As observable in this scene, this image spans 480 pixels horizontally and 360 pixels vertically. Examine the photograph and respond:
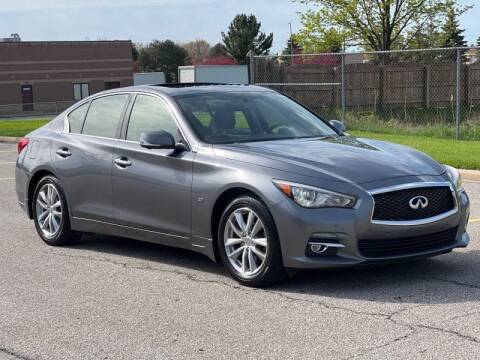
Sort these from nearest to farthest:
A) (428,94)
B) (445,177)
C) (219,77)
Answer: (445,177) → (428,94) → (219,77)

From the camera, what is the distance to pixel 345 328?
16.6ft

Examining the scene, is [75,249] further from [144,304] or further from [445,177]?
[445,177]

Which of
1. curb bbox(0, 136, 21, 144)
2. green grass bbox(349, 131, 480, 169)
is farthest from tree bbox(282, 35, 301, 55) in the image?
green grass bbox(349, 131, 480, 169)

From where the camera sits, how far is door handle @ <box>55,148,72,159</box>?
7863 mm

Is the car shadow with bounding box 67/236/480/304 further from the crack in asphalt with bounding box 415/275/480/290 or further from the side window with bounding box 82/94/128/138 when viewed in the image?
the side window with bounding box 82/94/128/138

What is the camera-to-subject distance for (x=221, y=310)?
5605mm

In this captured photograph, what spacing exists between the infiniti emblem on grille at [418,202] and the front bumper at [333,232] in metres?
0.14

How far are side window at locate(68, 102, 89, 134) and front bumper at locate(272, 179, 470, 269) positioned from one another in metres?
2.99

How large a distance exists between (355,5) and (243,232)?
29352 millimetres

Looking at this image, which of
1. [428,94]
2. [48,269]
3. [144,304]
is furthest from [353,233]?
[428,94]

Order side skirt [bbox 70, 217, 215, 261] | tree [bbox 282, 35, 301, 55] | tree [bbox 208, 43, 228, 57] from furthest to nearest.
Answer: tree [bbox 208, 43, 228, 57], tree [bbox 282, 35, 301, 55], side skirt [bbox 70, 217, 215, 261]

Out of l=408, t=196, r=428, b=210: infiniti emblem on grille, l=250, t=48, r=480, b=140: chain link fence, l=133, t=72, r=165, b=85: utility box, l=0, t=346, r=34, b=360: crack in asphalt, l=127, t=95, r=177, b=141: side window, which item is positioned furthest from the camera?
l=133, t=72, r=165, b=85: utility box

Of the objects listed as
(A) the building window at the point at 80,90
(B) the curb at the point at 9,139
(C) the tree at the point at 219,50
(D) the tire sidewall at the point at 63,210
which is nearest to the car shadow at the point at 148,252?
(D) the tire sidewall at the point at 63,210

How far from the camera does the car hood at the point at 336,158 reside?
5.94 m
